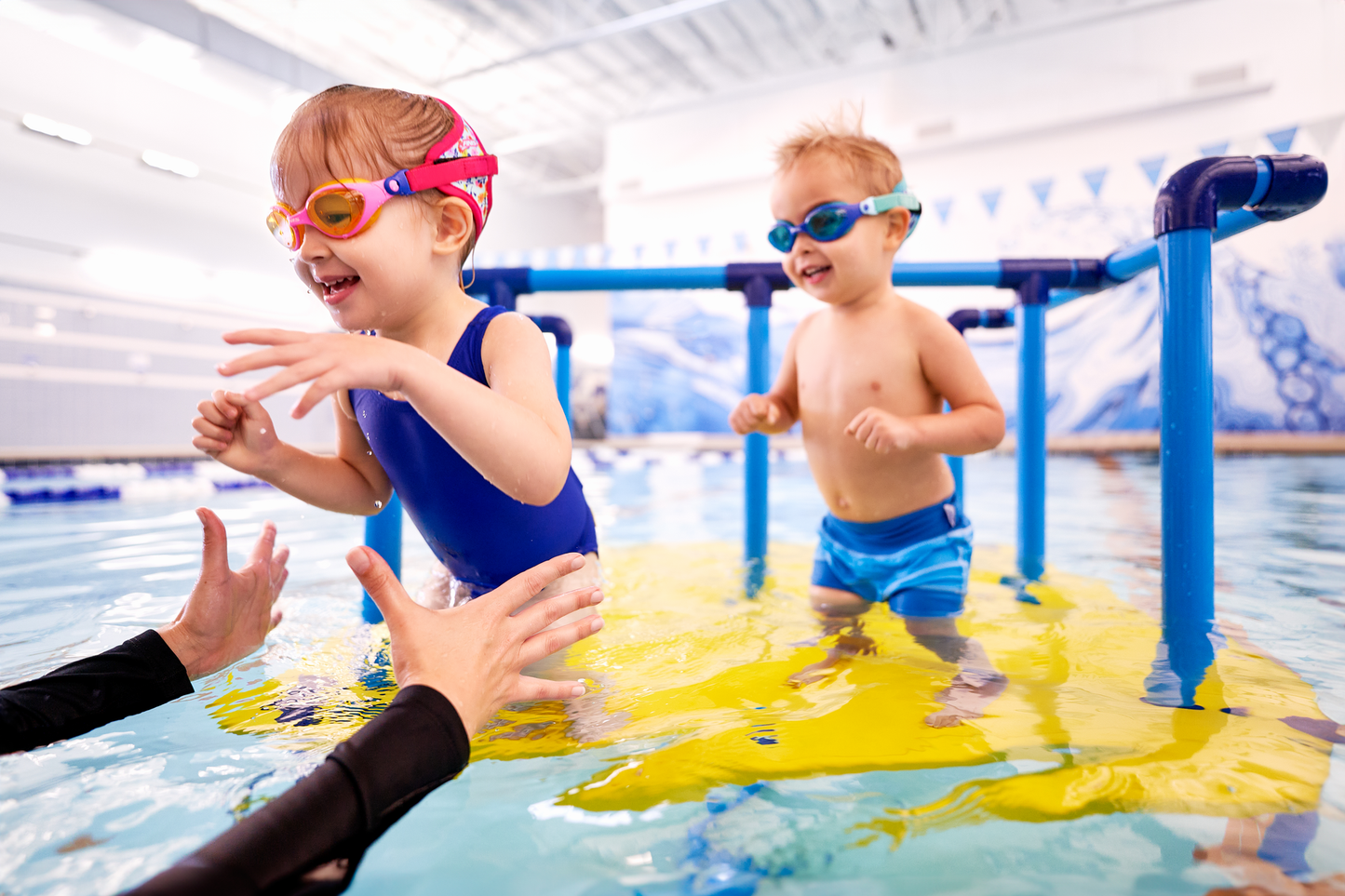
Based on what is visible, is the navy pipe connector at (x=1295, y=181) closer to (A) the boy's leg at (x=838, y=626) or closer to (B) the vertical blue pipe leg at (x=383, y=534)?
(A) the boy's leg at (x=838, y=626)

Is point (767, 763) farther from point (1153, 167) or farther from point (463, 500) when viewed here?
point (1153, 167)

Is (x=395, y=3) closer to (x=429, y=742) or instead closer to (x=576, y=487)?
(x=576, y=487)

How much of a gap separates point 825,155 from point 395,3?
939cm

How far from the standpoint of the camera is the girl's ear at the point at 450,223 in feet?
3.85

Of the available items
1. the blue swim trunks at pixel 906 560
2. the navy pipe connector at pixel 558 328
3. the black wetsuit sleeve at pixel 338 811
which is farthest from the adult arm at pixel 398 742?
the navy pipe connector at pixel 558 328

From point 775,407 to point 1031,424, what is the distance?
0.84m

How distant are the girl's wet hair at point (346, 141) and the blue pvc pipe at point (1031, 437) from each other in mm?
1754

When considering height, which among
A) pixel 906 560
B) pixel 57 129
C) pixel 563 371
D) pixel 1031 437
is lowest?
pixel 906 560

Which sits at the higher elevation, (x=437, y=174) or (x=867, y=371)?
A: (x=437, y=174)

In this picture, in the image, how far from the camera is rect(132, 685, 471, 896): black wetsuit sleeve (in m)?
0.61

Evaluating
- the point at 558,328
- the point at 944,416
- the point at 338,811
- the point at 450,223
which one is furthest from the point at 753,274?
the point at 338,811

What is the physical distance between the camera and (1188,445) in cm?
129

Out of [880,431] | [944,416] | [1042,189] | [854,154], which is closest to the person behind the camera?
[880,431]

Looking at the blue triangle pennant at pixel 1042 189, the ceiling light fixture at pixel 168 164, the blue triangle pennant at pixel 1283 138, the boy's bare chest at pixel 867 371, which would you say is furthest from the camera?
the blue triangle pennant at pixel 1042 189
